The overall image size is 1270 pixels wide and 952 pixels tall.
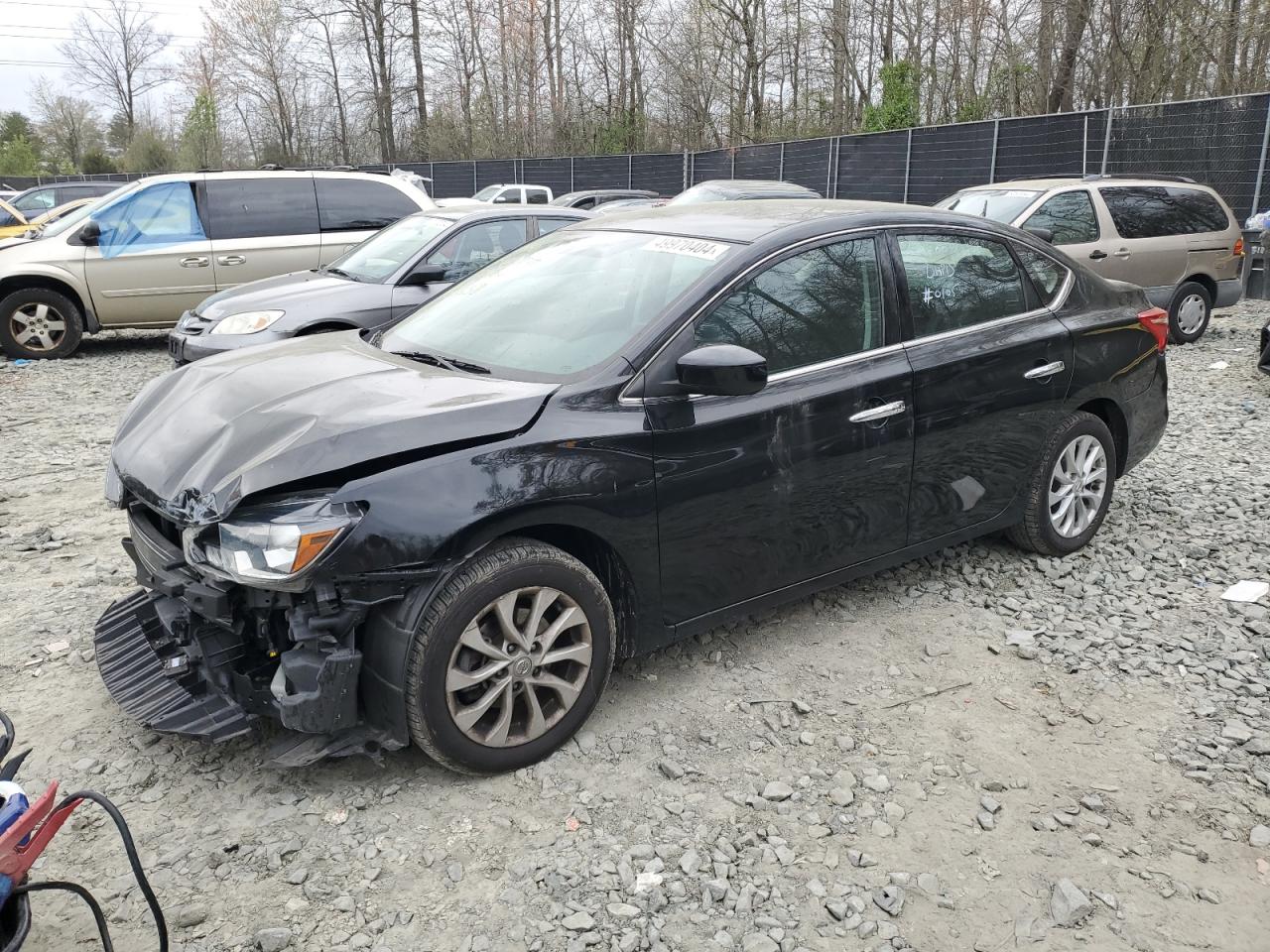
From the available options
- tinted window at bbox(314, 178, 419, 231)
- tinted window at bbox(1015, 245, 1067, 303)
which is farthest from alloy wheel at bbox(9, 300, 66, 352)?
tinted window at bbox(1015, 245, 1067, 303)

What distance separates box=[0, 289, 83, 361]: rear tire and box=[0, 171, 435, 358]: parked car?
10 millimetres

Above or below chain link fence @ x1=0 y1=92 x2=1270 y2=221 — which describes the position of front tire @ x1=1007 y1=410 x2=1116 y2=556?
below

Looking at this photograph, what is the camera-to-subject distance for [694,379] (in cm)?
334

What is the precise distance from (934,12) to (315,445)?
29.3 metres

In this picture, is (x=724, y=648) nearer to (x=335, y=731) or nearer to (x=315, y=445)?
(x=335, y=731)

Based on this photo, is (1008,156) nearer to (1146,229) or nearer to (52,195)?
(1146,229)

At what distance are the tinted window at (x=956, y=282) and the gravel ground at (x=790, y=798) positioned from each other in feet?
4.18

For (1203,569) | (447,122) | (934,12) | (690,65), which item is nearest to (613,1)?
(690,65)

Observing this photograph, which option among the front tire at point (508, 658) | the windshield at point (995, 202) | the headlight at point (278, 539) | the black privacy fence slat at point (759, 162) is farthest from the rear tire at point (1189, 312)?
the black privacy fence slat at point (759, 162)

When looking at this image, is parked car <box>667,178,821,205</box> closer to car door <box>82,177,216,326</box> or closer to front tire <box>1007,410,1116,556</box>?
car door <box>82,177,216,326</box>

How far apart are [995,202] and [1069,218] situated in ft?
2.40

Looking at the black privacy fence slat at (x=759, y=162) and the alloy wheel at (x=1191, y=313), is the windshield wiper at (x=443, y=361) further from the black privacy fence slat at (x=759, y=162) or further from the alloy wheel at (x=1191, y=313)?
the black privacy fence slat at (x=759, y=162)

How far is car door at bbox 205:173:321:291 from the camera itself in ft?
34.8

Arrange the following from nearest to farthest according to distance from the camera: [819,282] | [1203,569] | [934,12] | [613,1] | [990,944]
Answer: [990,944]
[819,282]
[1203,569]
[934,12]
[613,1]
